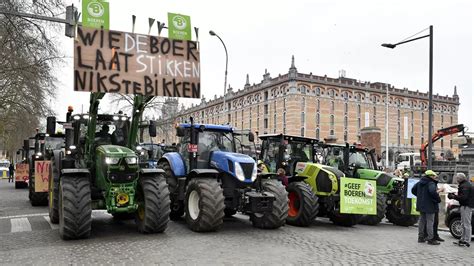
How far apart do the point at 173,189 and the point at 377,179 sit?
676 centimetres

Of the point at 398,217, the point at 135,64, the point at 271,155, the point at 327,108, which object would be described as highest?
the point at 327,108

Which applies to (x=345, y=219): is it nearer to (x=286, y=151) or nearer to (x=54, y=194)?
(x=286, y=151)

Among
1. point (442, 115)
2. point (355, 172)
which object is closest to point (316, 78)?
point (442, 115)

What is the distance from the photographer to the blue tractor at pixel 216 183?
10.1m

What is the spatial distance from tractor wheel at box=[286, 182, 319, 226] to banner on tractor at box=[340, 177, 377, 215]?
0.88 metres

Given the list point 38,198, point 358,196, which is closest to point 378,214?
point 358,196

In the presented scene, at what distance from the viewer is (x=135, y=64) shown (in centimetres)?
1033

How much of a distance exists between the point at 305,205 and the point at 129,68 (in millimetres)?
5799

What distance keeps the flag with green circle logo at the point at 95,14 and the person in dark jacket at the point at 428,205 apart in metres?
8.51

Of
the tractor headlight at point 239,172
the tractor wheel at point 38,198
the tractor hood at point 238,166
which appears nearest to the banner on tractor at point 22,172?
the tractor wheel at point 38,198

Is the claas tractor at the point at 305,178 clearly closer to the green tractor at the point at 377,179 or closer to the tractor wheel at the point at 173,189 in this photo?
the green tractor at the point at 377,179

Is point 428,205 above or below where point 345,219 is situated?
above

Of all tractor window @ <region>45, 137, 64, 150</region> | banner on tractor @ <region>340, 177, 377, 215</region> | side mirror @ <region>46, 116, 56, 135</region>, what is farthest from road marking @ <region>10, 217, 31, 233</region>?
banner on tractor @ <region>340, 177, 377, 215</region>

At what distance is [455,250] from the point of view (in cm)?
973
